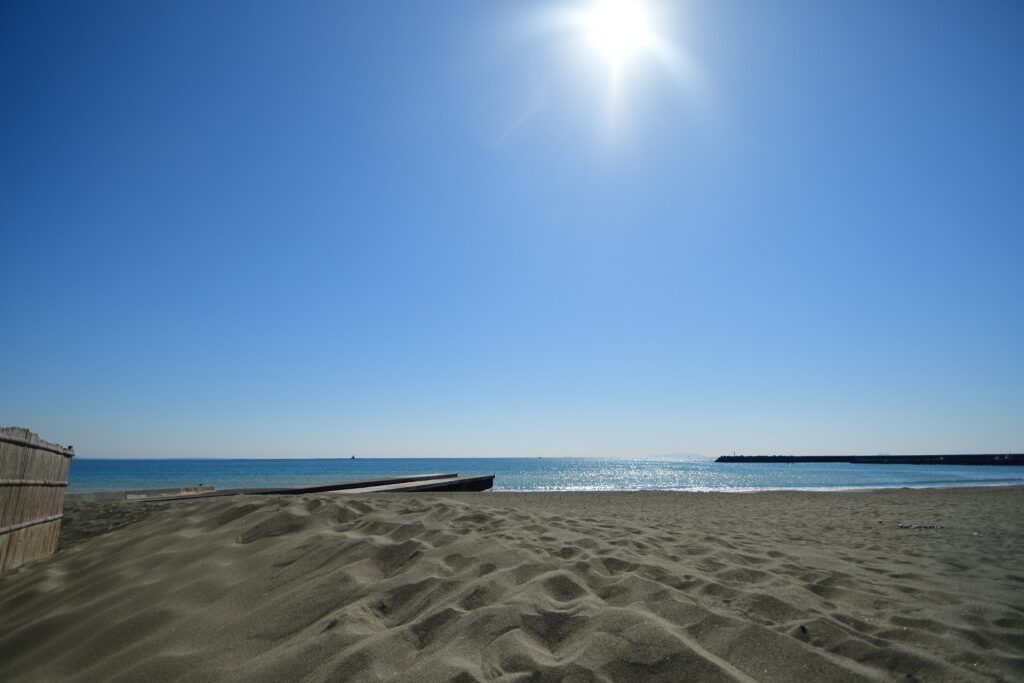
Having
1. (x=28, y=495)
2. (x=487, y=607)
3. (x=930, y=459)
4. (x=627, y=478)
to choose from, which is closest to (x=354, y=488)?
(x=28, y=495)

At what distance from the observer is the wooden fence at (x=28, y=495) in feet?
14.8

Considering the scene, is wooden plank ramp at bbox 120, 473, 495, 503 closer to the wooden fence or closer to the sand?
the wooden fence

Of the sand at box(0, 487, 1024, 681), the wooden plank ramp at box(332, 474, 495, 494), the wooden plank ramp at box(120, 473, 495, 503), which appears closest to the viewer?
the sand at box(0, 487, 1024, 681)

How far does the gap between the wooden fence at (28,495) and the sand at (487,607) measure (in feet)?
0.91

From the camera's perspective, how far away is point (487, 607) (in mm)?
2523

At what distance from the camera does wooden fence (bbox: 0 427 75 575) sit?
4.51 m

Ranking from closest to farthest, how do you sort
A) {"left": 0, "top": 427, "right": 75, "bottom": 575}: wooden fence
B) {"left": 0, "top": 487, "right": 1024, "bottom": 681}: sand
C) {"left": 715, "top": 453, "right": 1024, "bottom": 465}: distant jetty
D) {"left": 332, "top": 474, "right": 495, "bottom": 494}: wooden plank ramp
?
{"left": 0, "top": 487, "right": 1024, "bottom": 681}: sand < {"left": 0, "top": 427, "right": 75, "bottom": 575}: wooden fence < {"left": 332, "top": 474, "right": 495, "bottom": 494}: wooden plank ramp < {"left": 715, "top": 453, "right": 1024, "bottom": 465}: distant jetty

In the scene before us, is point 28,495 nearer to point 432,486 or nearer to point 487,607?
point 487,607

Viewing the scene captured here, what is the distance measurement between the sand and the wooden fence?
0.91 feet

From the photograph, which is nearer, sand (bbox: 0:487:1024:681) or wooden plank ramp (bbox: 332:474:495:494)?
sand (bbox: 0:487:1024:681)

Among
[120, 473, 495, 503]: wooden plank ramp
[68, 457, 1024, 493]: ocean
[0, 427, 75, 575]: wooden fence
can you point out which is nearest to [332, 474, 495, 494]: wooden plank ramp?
[120, 473, 495, 503]: wooden plank ramp

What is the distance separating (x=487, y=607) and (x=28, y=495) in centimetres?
529

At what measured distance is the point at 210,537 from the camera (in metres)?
4.51

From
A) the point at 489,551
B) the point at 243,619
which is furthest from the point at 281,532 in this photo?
the point at 489,551
